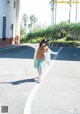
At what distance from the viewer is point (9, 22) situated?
48.4 meters

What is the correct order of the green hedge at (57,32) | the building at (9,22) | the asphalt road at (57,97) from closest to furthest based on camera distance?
the asphalt road at (57,97), the building at (9,22), the green hedge at (57,32)

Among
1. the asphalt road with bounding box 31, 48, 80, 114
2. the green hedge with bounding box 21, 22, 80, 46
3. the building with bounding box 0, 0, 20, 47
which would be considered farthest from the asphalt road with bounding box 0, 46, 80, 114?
the green hedge with bounding box 21, 22, 80, 46

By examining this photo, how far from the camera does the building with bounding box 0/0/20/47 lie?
44531 mm

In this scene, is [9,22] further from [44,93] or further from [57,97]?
[57,97]

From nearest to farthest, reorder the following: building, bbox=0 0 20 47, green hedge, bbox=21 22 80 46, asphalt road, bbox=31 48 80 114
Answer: asphalt road, bbox=31 48 80 114, building, bbox=0 0 20 47, green hedge, bbox=21 22 80 46

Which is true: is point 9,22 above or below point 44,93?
above

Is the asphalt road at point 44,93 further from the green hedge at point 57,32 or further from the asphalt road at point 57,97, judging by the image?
the green hedge at point 57,32

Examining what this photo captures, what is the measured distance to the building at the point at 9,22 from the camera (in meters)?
44.5

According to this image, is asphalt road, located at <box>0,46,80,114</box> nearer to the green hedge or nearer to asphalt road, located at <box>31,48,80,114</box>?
asphalt road, located at <box>31,48,80,114</box>

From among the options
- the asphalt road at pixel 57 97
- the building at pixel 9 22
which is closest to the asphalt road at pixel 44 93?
the asphalt road at pixel 57 97

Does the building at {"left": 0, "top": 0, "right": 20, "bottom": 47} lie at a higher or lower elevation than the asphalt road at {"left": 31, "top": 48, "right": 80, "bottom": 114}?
higher

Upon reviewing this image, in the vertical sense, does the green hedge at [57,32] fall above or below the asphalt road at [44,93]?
above

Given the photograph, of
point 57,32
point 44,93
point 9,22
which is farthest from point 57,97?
point 57,32

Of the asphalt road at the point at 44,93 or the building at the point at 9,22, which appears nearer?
the asphalt road at the point at 44,93
